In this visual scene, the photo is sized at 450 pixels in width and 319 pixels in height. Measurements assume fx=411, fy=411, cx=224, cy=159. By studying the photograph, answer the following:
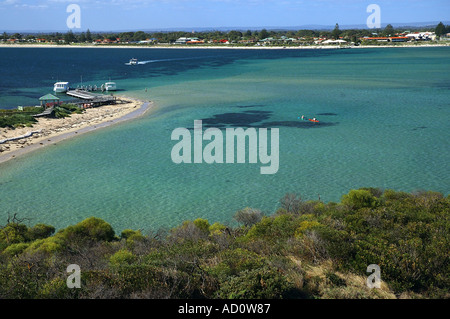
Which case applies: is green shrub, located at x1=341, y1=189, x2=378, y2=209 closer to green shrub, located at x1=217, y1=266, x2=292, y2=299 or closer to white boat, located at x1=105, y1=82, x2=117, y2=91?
green shrub, located at x1=217, y1=266, x2=292, y2=299

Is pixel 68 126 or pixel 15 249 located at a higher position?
pixel 68 126

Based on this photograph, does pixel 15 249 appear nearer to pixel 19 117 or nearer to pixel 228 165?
pixel 228 165

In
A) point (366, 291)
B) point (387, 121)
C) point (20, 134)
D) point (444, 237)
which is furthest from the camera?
point (387, 121)

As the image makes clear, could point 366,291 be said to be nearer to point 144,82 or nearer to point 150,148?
point 150,148

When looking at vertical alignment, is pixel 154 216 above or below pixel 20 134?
below

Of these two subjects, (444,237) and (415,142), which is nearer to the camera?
(444,237)

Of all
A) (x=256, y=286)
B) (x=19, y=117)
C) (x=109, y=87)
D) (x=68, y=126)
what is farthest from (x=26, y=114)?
(x=256, y=286)

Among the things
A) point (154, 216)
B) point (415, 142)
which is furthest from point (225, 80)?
point (154, 216)
